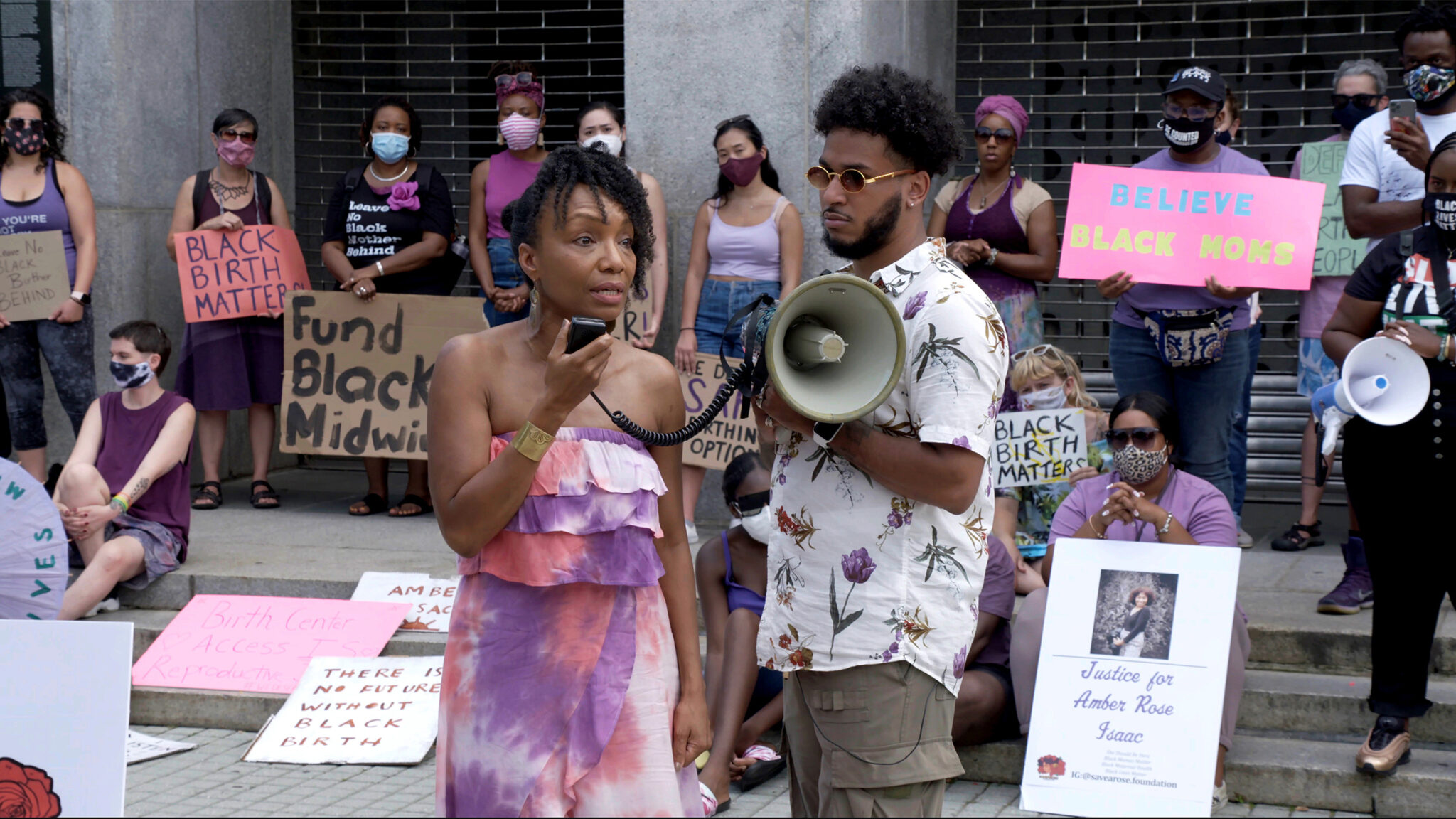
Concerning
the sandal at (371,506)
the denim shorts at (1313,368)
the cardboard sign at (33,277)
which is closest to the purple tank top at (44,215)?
the cardboard sign at (33,277)

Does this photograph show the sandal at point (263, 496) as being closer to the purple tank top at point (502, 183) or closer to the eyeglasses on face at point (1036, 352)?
the purple tank top at point (502, 183)

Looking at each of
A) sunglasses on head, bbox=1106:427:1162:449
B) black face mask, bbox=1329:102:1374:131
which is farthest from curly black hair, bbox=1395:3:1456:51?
sunglasses on head, bbox=1106:427:1162:449

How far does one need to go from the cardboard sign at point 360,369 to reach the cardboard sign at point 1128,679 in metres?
4.15

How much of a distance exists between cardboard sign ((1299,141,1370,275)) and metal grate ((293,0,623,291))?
4.80 meters

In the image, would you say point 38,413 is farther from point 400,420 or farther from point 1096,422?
point 1096,422

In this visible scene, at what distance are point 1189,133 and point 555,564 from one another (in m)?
4.03

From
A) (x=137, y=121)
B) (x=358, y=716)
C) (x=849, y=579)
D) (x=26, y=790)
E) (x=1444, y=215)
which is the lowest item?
(x=358, y=716)

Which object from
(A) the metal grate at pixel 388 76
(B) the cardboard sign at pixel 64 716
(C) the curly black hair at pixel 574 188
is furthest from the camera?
(A) the metal grate at pixel 388 76

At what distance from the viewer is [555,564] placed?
107 inches

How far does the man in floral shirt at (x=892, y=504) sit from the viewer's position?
261cm

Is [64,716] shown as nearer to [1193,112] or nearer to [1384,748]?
[1384,748]

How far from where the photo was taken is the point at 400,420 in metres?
8.01

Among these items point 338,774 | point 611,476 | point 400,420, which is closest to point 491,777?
point 611,476

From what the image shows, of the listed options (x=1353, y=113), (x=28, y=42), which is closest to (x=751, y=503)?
(x=1353, y=113)
